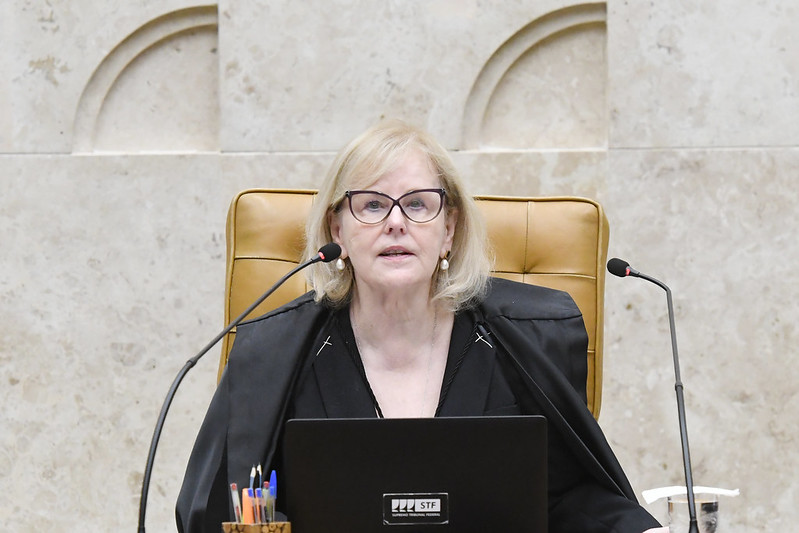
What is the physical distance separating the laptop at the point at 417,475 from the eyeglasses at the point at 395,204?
55cm

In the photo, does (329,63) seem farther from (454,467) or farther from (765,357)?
(454,467)

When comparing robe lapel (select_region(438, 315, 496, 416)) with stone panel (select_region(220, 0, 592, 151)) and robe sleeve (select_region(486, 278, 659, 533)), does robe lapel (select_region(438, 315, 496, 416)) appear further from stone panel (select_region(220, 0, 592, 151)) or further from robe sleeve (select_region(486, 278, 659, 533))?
stone panel (select_region(220, 0, 592, 151))

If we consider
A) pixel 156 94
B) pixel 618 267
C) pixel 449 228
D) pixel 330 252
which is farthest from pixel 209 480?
pixel 156 94

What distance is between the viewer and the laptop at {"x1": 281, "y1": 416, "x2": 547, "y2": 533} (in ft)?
4.50

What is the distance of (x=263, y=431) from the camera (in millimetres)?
1787

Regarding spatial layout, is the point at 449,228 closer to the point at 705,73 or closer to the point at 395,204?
the point at 395,204

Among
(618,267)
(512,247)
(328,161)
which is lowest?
(618,267)

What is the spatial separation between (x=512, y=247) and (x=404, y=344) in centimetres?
41

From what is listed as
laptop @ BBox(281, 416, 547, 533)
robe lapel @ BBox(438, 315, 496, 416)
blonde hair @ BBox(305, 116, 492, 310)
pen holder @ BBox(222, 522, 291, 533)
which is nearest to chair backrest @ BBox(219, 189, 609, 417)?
blonde hair @ BBox(305, 116, 492, 310)

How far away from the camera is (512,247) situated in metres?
2.23

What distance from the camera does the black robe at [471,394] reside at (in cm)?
177

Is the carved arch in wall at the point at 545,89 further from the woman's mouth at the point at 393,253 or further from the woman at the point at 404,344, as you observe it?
the woman's mouth at the point at 393,253

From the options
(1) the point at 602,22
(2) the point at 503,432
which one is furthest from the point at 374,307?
(1) the point at 602,22

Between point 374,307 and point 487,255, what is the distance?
296 millimetres
